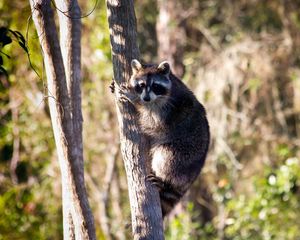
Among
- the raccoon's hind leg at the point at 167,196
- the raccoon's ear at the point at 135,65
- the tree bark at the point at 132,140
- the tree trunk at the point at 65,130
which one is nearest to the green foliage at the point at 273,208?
the raccoon's hind leg at the point at 167,196

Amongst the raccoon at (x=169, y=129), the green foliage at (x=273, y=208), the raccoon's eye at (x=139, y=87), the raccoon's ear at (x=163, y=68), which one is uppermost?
the raccoon's ear at (x=163, y=68)

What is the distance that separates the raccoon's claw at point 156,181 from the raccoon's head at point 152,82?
75 cm

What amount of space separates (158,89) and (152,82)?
10 centimetres

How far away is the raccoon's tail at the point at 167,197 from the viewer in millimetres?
5895

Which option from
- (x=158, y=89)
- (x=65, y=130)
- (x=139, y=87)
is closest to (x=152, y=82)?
(x=158, y=89)

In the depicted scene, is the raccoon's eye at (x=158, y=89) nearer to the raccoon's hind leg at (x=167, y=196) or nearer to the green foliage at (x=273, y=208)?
the raccoon's hind leg at (x=167, y=196)

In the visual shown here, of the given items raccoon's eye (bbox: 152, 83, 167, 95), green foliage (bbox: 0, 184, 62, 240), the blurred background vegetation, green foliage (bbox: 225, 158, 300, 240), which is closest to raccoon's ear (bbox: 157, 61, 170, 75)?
raccoon's eye (bbox: 152, 83, 167, 95)

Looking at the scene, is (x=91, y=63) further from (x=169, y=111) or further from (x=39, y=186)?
(x=169, y=111)

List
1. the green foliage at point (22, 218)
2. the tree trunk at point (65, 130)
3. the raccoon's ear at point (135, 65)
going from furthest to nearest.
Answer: the green foliage at point (22, 218) → the raccoon's ear at point (135, 65) → the tree trunk at point (65, 130)

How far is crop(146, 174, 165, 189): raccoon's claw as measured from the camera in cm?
540

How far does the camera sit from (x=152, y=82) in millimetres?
6176

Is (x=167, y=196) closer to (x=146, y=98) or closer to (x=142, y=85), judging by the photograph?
(x=146, y=98)

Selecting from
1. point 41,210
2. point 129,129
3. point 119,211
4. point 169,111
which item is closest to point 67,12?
point 129,129

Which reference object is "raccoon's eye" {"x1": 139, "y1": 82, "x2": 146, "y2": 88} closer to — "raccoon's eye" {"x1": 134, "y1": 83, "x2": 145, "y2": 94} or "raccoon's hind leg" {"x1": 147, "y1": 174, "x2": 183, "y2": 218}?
"raccoon's eye" {"x1": 134, "y1": 83, "x2": 145, "y2": 94}
